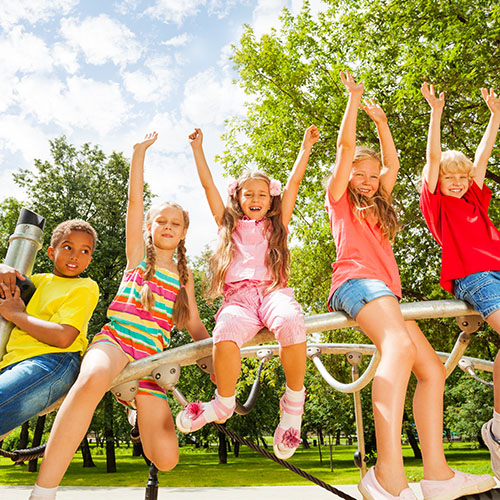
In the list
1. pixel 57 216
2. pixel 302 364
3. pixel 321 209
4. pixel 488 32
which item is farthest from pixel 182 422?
pixel 57 216

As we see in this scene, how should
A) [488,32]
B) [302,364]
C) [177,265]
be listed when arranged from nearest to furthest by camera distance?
[302,364] < [177,265] < [488,32]

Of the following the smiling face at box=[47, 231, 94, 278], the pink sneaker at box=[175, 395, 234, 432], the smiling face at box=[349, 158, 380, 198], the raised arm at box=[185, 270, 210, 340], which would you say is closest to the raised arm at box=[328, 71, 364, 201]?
the smiling face at box=[349, 158, 380, 198]

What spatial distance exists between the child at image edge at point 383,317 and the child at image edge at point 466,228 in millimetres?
273

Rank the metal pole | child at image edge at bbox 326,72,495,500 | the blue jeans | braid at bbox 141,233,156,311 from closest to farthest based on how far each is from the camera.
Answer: child at image edge at bbox 326,72,495,500, the blue jeans, the metal pole, braid at bbox 141,233,156,311

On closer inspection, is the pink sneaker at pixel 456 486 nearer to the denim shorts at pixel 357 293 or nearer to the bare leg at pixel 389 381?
the bare leg at pixel 389 381

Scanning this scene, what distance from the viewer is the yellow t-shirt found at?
2229 mm

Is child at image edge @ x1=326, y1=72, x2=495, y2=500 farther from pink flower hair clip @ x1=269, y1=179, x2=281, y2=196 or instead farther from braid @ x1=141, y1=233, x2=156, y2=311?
braid @ x1=141, y1=233, x2=156, y2=311

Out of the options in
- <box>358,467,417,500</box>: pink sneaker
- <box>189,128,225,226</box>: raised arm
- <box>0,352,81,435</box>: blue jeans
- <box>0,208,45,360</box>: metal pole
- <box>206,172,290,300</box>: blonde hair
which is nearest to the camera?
<box>358,467,417,500</box>: pink sneaker

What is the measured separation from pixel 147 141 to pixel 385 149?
4.30 ft

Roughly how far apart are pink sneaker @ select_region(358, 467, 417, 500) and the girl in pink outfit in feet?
1.13

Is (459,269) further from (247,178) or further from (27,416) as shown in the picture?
(27,416)

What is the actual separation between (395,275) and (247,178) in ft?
3.13

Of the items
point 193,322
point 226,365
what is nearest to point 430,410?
point 226,365

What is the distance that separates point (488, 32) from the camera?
7.70 meters
